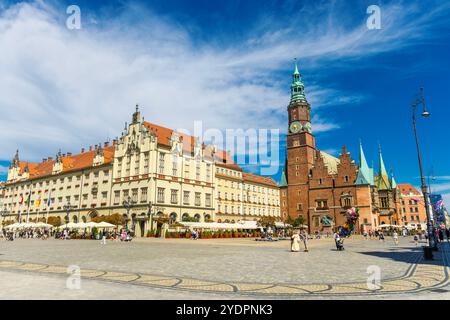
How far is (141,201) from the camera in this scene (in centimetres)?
5312

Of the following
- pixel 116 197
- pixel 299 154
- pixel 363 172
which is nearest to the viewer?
pixel 116 197

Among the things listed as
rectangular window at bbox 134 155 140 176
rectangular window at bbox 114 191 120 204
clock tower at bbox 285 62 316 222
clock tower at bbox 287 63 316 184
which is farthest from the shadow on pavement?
clock tower at bbox 287 63 316 184

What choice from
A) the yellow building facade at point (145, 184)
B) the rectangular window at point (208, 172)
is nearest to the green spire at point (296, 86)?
the yellow building facade at point (145, 184)

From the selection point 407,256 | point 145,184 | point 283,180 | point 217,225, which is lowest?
point 407,256

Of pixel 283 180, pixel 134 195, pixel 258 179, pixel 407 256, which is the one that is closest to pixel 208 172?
pixel 134 195

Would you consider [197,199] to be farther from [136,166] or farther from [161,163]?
[136,166]

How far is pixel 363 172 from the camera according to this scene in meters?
76.6

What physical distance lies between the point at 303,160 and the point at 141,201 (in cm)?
4700

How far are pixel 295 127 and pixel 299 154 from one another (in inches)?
292

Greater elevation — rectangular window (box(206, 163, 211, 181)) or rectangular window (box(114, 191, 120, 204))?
rectangular window (box(206, 163, 211, 181))

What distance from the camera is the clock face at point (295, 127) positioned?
86.9 meters

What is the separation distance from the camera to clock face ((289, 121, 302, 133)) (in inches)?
3420

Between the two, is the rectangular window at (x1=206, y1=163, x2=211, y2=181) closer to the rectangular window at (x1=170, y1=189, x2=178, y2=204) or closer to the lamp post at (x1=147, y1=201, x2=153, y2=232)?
the rectangular window at (x1=170, y1=189, x2=178, y2=204)

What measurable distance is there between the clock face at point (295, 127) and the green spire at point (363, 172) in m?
15.9
